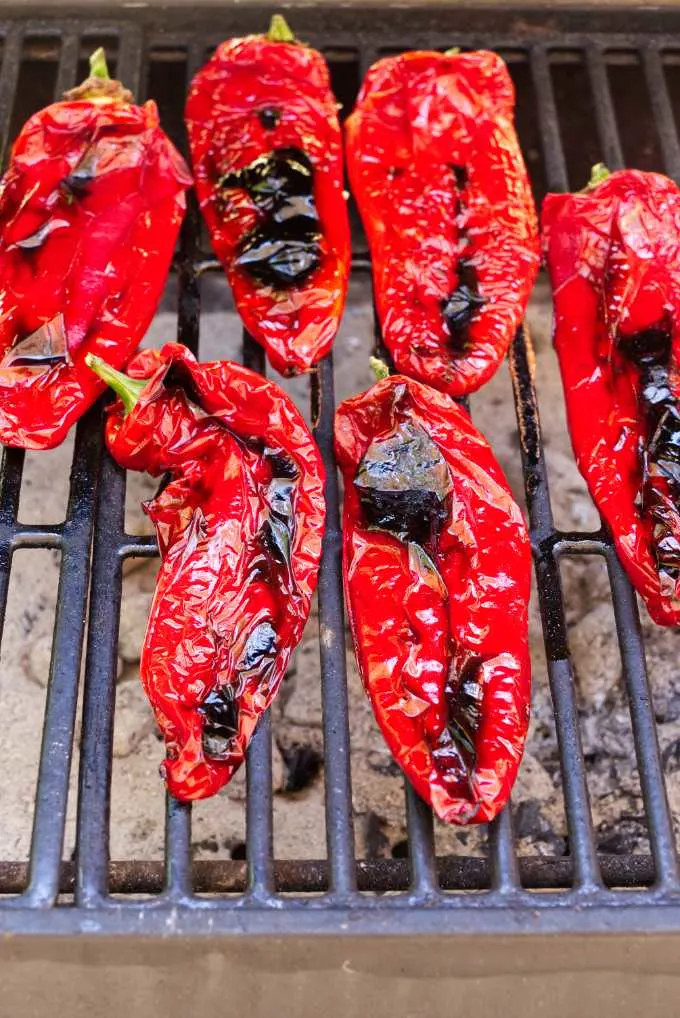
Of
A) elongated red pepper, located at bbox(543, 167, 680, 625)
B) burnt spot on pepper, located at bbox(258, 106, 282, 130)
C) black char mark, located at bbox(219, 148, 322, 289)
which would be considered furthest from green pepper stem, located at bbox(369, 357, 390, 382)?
burnt spot on pepper, located at bbox(258, 106, 282, 130)

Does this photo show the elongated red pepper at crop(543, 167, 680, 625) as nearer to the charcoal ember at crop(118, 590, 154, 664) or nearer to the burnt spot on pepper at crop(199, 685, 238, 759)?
the burnt spot on pepper at crop(199, 685, 238, 759)

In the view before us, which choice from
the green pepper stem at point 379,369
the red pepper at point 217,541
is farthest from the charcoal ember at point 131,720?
the green pepper stem at point 379,369

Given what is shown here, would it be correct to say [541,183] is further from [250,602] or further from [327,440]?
[250,602]

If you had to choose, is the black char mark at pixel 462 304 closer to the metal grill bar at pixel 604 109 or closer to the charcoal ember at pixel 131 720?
the metal grill bar at pixel 604 109

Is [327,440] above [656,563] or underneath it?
above

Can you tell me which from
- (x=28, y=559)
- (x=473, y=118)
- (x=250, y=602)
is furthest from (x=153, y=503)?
(x=473, y=118)

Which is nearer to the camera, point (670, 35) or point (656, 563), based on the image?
point (656, 563)
